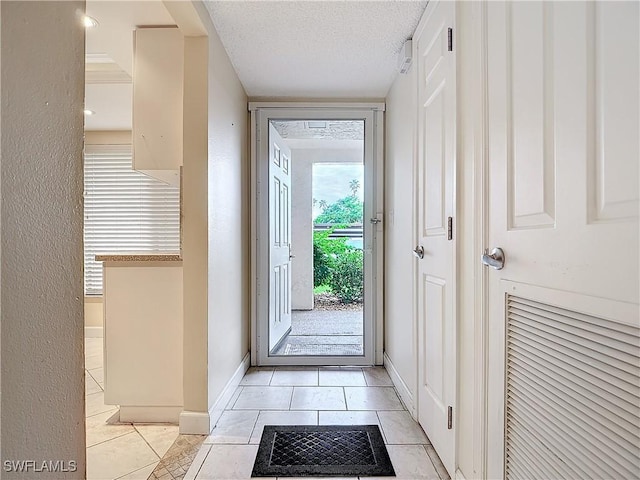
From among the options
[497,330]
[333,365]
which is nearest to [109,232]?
[333,365]

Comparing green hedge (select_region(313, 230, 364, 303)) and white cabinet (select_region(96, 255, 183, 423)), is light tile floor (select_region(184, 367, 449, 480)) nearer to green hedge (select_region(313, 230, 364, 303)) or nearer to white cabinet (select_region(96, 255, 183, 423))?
white cabinet (select_region(96, 255, 183, 423))

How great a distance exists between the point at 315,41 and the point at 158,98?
96 centimetres

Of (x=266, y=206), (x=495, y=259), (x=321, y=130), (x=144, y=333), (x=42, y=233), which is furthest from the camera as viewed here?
(x=321, y=130)

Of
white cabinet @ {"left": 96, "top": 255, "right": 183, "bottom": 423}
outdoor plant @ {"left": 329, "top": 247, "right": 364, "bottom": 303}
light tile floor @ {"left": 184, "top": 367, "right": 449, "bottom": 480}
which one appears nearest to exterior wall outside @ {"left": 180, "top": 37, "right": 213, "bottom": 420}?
white cabinet @ {"left": 96, "top": 255, "right": 183, "bottom": 423}

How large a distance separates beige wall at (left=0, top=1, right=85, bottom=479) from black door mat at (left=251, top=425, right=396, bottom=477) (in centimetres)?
111

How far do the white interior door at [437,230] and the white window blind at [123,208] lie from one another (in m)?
3.16

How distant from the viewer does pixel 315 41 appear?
7.48ft

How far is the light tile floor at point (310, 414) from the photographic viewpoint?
5.60 ft

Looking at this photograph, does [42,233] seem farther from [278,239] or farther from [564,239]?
[278,239]

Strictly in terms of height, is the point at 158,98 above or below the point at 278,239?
above

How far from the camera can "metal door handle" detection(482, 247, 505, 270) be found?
113cm

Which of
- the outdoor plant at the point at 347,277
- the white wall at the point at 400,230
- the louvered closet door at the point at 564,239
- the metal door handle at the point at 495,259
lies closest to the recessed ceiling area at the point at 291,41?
the white wall at the point at 400,230

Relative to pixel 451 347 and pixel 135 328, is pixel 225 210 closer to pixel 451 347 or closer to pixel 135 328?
pixel 135 328

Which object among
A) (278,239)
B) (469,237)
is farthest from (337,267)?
(469,237)
